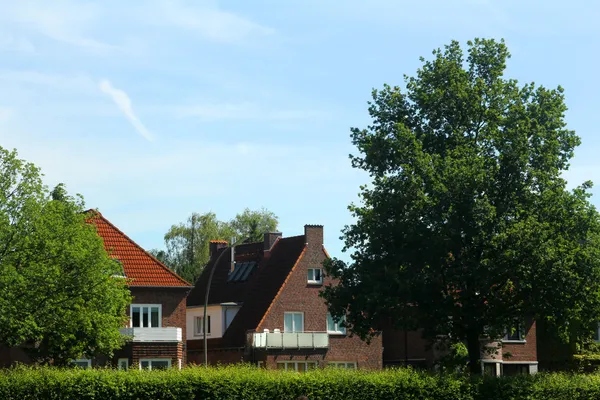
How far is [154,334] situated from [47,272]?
13.8 metres

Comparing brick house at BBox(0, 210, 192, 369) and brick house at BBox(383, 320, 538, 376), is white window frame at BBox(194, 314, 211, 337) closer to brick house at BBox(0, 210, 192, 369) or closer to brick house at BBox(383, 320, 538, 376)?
brick house at BBox(0, 210, 192, 369)

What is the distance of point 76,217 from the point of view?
44.3 meters

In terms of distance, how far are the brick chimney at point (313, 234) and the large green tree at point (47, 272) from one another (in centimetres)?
2071

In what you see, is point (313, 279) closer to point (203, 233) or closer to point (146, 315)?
point (146, 315)

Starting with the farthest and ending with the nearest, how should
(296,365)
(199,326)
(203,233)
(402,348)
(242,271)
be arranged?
(203,233) → (242,271) → (199,326) → (402,348) → (296,365)

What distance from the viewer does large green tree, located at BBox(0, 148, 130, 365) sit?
40281mm

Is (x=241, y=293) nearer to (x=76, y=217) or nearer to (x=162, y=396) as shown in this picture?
(x=76, y=217)

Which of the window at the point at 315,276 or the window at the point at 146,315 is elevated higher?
the window at the point at 315,276

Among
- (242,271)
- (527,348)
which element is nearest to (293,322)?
(242,271)

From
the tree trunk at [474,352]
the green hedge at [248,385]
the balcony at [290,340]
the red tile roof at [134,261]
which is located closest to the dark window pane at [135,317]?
the red tile roof at [134,261]

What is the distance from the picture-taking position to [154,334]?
53.7m

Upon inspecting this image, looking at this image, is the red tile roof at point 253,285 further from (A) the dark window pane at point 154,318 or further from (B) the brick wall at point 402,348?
(B) the brick wall at point 402,348

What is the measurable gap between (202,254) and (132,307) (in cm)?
4051

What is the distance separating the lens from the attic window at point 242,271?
68000mm
